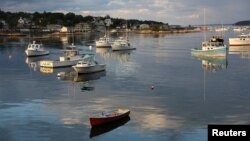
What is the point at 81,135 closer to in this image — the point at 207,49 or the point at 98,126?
the point at 98,126

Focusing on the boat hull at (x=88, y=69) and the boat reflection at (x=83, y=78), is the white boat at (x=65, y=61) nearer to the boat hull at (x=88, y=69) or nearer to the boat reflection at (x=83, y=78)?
the boat reflection at (x=83, y=78)

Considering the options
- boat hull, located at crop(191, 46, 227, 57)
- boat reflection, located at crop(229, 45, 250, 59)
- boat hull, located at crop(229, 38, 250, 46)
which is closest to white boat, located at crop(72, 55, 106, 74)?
boat hull, located at crop(191, 46, 227, 57)

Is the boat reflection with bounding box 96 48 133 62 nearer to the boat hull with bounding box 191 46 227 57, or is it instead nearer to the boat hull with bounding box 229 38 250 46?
→ the boat hull with bounding box 191 46 227 57

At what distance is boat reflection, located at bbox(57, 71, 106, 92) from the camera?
115 feet

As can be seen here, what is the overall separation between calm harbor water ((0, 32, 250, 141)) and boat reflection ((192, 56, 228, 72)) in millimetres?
317

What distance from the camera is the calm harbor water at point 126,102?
69.7 feet

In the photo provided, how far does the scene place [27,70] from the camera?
47.3 metres

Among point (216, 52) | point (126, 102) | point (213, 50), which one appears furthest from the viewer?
point (213, 50)

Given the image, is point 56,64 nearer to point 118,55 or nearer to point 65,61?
point 65,61

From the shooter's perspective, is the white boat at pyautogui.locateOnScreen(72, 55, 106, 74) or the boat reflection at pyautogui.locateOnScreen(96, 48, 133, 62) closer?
the white boat at pyautogui.locateOnScreen(72, 55, 106, 74)

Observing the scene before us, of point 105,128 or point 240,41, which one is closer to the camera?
point 105,128

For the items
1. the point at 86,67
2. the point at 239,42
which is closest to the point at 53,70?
the point at 86,67

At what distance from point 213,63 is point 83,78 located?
18612 mm

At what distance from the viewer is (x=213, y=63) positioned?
170 feet
